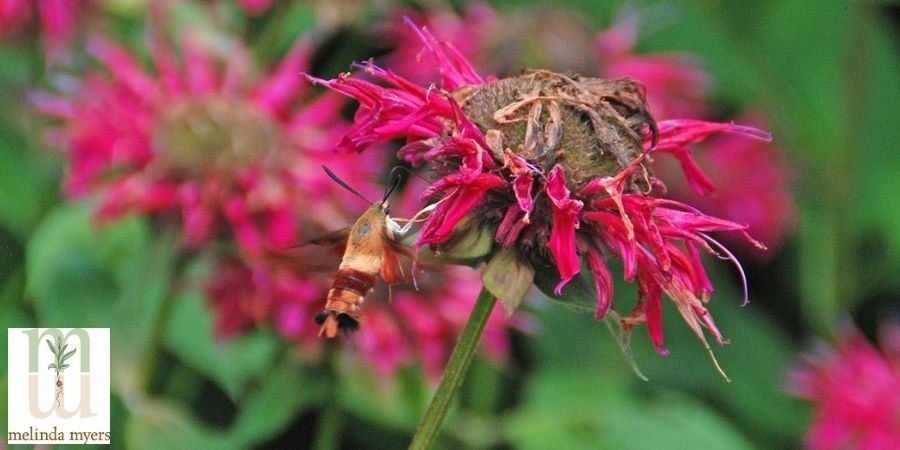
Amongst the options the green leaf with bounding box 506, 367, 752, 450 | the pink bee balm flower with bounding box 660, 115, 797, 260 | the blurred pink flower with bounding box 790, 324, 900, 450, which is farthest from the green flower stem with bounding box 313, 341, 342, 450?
the pink bee balm flower with bounding box 660, 115, 797, 260

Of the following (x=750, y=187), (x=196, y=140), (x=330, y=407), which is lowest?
(x=330, y=407)

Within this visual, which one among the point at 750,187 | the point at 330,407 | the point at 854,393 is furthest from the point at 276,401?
the point at 750,187

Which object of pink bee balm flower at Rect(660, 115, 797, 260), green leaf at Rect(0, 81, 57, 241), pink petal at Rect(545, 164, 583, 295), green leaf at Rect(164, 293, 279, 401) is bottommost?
pink petal at Rect(545, 164, 583, 295)

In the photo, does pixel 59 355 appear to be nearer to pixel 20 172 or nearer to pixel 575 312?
pixel 20 172

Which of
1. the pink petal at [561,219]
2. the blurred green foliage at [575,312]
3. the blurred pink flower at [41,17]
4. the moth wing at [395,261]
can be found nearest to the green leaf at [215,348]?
the blurred green foliage at [575,312]

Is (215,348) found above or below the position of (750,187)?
below

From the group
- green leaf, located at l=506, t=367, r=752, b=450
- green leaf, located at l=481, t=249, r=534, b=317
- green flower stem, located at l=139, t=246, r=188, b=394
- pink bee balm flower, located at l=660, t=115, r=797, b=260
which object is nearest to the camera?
green leaf, located at l=481, t=249, r=534, b=317

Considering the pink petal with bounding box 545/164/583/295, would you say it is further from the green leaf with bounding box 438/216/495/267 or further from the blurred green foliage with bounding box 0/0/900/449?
the blurred green foliage with bounding box 0/0/900/449
